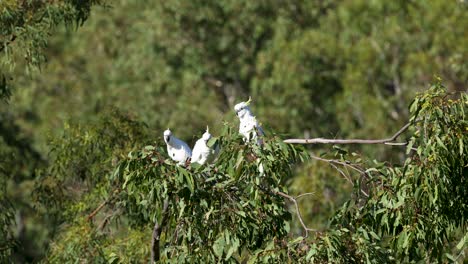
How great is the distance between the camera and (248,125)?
10.6 meters

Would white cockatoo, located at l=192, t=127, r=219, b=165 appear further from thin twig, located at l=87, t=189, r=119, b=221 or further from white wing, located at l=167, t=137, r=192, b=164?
thin twig, located at l=87, t=189, r=119, b=221

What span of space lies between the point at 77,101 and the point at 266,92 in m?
6.71

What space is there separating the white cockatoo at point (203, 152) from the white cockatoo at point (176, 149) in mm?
177

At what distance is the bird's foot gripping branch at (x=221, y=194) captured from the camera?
1021 centimetres

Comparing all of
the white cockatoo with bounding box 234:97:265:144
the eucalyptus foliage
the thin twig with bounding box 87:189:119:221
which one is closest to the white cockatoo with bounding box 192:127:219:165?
the white cockatoo with bounding box 234:97:265:144

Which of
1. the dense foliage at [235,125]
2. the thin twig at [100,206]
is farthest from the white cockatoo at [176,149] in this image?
the thin twig at [100,206]

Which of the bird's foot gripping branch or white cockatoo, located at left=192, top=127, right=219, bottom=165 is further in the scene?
white cockatoo, located at left=192, top=127, right=219, bottom=165

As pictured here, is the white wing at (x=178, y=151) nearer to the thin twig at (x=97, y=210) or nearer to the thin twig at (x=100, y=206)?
the thin twig at (x=100, y=206)

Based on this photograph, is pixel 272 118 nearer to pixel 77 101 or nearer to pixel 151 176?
Answer: pixel 77 101

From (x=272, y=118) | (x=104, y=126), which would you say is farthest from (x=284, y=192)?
(x=272, y=118)

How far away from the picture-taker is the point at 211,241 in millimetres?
10352

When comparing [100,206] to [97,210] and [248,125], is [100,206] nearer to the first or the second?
[97,210]

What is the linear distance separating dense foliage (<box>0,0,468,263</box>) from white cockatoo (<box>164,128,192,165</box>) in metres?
0.40

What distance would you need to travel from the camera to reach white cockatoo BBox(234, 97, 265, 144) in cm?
1049
